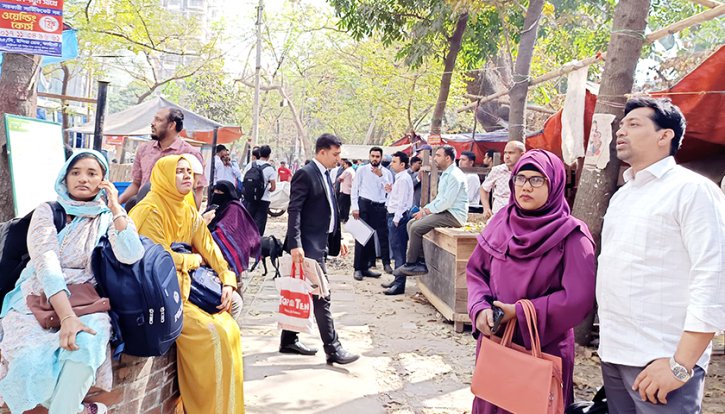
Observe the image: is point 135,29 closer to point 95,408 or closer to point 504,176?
point 504,176

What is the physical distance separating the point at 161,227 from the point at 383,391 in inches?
90.1

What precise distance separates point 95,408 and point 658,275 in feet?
8.89

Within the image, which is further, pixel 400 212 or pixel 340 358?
pixel 400 212

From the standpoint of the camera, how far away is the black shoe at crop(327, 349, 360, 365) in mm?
4938

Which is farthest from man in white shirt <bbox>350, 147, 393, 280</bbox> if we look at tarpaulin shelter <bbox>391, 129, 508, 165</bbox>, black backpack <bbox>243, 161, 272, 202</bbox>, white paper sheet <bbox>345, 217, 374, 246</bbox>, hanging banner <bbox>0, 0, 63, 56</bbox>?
hanging banner <bbox>0, 0, 63, 56</bbox>

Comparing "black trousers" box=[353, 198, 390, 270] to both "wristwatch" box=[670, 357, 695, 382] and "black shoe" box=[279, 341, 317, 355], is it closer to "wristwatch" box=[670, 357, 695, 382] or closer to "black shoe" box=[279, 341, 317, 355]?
"black shoe" box=[279, 341, 317, 355]

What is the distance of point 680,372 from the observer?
2.00 metres

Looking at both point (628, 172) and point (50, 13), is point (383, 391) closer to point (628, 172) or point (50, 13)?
point (628, 172)

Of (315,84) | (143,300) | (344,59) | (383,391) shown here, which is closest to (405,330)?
(383,391)

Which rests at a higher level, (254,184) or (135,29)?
(135,29)

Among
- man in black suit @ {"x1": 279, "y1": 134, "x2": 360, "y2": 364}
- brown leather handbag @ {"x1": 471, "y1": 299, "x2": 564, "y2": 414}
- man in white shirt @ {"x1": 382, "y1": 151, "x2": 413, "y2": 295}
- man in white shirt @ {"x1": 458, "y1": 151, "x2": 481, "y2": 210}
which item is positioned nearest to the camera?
brown leather handbag @ {"x1": 471, "y1": 299, "x2": 564, "y2": 414}

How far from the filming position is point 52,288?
260 cm

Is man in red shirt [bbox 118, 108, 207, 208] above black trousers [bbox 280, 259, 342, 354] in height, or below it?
above

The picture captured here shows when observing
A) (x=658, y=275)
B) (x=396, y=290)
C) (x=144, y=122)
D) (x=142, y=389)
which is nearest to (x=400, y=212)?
(x=396, y=290)
